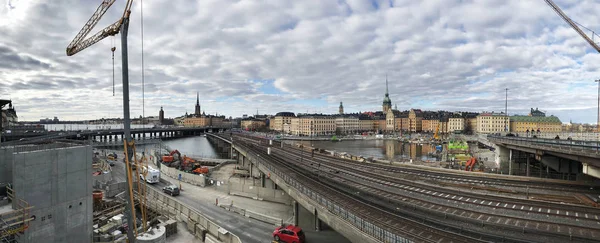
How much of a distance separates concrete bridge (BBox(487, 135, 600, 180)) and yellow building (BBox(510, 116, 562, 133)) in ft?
467

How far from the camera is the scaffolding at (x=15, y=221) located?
12836 millimetres

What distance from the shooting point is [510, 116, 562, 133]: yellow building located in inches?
6324

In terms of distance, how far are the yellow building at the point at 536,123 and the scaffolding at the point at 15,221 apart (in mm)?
196749

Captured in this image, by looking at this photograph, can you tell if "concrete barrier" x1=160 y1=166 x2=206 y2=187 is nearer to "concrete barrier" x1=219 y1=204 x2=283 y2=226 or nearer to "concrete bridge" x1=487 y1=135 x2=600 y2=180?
"concrete barrier" x1=219 y1=204 x2=283 y2=226

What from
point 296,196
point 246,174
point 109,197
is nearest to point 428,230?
point 296,196

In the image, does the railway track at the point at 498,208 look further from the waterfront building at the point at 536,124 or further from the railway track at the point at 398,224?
the waterfront building at the point at 536,124

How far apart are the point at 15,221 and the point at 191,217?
1161 centimetres

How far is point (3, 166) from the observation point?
16422mm

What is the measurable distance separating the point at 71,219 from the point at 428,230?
2029 centimetres

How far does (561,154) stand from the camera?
3019 cm

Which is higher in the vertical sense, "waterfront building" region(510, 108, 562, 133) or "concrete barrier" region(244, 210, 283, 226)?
"waterfront building" region(510, 108, 562, 133)

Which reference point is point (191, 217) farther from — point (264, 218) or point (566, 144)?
point (566, 144)

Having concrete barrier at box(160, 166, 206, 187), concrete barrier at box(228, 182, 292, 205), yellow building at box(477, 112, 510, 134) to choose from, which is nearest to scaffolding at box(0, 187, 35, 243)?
concrete barrier at box(228, 182, 292, 205)

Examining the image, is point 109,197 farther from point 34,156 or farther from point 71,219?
point 34,156
